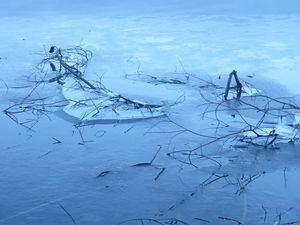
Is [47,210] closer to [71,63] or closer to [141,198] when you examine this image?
[141,198]

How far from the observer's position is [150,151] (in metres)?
4.16

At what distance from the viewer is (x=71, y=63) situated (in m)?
6.80

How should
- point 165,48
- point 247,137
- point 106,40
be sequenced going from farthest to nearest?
point 106,40 < point 165,48 < point 247,137

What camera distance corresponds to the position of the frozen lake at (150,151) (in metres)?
3.31

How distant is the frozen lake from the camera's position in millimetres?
3309

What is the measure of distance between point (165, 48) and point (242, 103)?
263 cm

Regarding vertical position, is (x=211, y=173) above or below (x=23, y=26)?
below

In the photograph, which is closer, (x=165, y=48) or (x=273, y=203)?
(x=273, y=203)

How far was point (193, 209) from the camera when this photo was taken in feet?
10.8

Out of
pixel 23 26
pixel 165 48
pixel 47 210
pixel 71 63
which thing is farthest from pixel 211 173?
pixel 23 26

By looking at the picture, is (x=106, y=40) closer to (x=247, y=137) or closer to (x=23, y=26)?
(x=23, y=26)

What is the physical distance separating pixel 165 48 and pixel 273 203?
457 centimetres

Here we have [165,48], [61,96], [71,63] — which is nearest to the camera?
[61,96]

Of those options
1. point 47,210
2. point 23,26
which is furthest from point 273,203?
point 23,26
